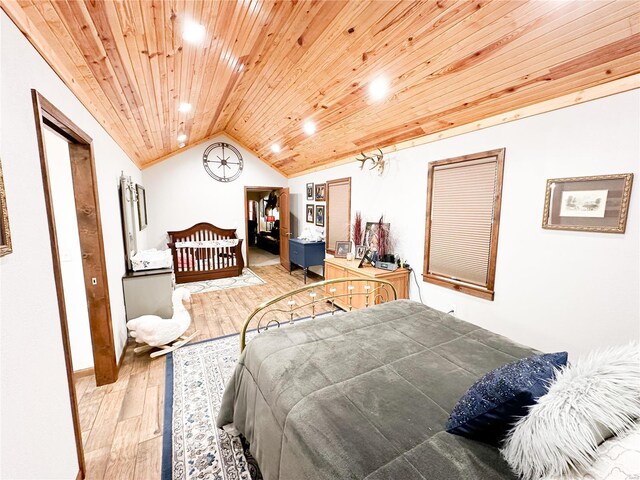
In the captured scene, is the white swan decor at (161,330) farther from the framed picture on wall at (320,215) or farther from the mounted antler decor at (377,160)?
the framed picture on wall at (320,215)

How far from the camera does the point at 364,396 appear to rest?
120cm

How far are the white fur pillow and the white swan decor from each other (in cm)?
294

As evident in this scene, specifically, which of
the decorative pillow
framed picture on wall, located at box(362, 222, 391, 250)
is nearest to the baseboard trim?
the decorative pillow

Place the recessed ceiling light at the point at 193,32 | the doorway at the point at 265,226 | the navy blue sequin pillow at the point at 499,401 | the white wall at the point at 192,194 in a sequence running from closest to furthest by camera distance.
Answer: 1. the navy blue sequin pillow at the point at 499,401
2. the recessed ceiling light at the point at 193,32
3. the white wall at the point at 192,194
4. the doorway at the point at 265,226

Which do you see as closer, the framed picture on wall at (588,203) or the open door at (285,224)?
the framed picture on wall at (588,203)

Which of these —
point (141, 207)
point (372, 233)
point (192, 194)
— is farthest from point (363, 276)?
point (192, 194)

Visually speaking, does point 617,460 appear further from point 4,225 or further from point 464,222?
point 464,222

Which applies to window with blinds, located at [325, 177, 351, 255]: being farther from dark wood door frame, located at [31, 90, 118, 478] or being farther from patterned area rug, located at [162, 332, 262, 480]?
dark wood door frame, located at [31, 90, 118, 478]

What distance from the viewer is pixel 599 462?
684 mm

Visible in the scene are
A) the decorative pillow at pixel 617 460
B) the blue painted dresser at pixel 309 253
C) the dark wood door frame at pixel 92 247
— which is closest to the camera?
the decorative pillow at pixel 617 460

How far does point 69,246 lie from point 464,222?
3.78 meters

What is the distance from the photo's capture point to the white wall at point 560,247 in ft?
5.98

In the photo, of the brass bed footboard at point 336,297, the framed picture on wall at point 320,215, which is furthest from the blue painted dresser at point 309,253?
the brass bed footboard at point 336,297

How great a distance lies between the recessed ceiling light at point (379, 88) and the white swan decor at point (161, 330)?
307cm
